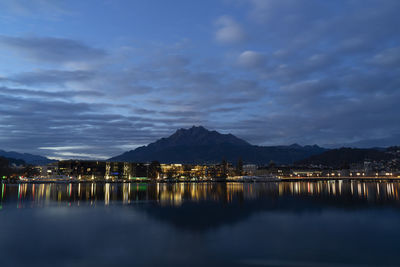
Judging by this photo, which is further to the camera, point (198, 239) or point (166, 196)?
point (166, 196)

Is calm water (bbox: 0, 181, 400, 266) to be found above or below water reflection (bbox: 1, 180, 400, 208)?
above

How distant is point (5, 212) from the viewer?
113 ft

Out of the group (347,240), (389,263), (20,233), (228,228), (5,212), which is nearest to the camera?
(389,263)

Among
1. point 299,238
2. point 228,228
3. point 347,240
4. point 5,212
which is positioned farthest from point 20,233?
point 347,240

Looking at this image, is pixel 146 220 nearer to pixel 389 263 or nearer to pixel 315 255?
pixel 315 255

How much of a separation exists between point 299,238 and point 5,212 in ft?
106

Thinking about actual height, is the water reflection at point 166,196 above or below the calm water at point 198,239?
below

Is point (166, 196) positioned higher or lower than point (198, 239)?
lower

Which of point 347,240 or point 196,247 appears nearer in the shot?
point 196,247

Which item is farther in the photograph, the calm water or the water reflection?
the water reflection

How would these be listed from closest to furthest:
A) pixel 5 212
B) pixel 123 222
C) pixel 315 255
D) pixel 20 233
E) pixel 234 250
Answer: pixel 315 255 → pixel 234 250 → pixel 20 233 → pixel 123 222 → pixel 5 212

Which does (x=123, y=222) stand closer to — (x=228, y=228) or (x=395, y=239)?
(x=228, y=228)

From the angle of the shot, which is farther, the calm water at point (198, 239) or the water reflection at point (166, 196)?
the water reflection at point (166, 196)

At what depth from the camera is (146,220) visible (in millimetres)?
29422
